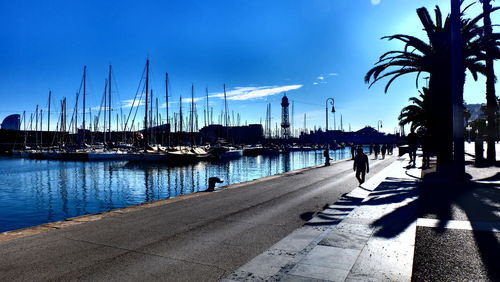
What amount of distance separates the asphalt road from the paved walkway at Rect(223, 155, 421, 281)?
17.3 inches

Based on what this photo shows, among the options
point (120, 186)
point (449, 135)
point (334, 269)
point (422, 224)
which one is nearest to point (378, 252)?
point (334, 269)

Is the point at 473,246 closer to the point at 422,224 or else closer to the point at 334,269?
the point at 422,224

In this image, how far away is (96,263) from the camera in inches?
207

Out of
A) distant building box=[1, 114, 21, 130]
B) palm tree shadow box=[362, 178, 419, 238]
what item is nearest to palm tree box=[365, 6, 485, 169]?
palm tree shadow box=[362, 178, 419, 238]

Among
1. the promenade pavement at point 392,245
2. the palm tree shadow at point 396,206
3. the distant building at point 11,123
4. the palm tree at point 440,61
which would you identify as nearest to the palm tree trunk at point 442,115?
the palm tree at point 440,61

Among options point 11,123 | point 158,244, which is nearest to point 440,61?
point 158,244

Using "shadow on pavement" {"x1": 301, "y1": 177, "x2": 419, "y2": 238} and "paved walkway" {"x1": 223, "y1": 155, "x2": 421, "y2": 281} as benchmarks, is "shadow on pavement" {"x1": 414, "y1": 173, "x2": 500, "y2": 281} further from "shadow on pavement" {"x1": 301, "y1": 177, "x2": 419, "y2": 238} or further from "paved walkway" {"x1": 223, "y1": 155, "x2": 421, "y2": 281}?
"paved walkway" {"x1": 223, "y1": 155, "x2": 421, "y2": 281}

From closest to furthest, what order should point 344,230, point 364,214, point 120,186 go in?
point 344,230, point 364,214, point 120,186

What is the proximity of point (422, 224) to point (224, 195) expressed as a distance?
7564mm

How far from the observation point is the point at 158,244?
248 inches

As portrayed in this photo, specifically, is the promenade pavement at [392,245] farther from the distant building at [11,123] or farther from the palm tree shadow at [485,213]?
the distant building at [11,123]

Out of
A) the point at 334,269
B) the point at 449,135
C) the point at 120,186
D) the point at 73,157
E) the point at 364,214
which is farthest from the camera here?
the point at 73,157

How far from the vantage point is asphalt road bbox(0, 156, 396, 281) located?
16.0 ft

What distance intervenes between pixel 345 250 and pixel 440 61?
54.6 feet
